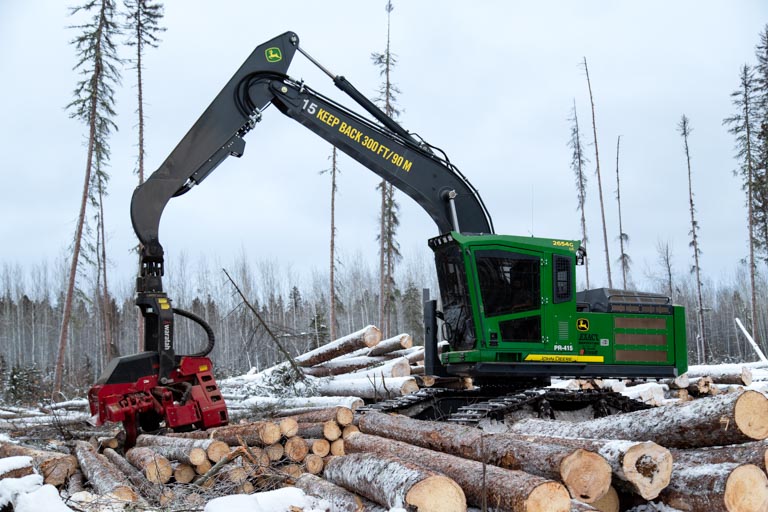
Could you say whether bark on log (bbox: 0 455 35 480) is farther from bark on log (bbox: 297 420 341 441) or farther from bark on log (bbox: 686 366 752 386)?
bark on log (bbox: 686 366 752 386)

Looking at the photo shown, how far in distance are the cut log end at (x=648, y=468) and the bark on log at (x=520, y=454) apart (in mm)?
167

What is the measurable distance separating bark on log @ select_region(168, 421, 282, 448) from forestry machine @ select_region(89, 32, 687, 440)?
13.6 inches

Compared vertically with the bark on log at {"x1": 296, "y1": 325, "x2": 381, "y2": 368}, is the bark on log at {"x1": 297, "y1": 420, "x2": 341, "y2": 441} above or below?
below

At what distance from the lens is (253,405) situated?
11844 millimetres

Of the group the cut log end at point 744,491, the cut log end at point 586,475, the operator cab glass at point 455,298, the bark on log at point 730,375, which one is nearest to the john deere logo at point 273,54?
the operator cab glass at point 455,298

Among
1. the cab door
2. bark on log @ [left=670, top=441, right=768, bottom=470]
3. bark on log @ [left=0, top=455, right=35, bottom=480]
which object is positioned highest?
the cab door

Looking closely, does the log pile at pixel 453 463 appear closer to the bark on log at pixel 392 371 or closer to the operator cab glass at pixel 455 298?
the operator cab glass at pixel 455 298

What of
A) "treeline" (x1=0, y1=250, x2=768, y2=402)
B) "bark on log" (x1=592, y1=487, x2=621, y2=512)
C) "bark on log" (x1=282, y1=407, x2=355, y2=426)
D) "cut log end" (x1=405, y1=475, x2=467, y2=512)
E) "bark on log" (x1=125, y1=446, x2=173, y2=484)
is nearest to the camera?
"cut log end" (x1=405, y1=475, x2=467, y2=512)

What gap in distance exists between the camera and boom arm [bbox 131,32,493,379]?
8820 millimetres

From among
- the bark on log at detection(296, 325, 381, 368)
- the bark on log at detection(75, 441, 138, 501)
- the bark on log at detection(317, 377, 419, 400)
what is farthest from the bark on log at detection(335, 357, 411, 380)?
the bark on log at detection(75, 441, 138, 501)

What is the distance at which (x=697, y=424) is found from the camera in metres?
5.47

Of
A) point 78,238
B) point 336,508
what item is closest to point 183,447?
point 336,508

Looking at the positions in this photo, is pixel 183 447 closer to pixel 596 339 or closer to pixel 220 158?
pixel 220 158

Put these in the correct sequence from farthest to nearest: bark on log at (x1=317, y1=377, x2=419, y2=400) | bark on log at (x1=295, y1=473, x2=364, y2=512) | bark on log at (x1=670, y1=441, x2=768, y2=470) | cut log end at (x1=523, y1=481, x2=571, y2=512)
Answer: bark on log at (x1=317, y1=377, x2=419, y2=400), bark on log at (x1=295, y1=473, x2=364, y2=512), bark on log at (x1=670, y1=441, x2=768, y2=470), cut log end at (x1=523, y1=481, x2=571, y2=512)
